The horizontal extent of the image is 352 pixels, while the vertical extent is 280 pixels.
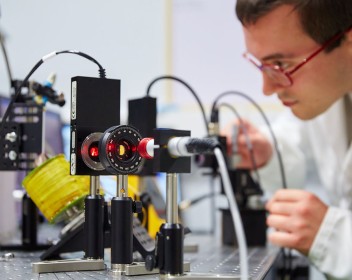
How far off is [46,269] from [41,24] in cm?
181

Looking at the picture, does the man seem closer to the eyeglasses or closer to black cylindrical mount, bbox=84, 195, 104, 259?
the eyeglasses

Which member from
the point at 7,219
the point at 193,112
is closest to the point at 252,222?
the point at 7,219

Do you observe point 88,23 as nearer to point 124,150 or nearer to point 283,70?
point 283,70

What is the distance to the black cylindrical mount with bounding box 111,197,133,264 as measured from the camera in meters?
0.82

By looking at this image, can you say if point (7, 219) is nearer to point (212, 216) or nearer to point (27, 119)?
point (27, 119)

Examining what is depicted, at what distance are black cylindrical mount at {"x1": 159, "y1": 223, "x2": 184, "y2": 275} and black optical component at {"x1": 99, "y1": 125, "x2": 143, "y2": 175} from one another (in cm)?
12

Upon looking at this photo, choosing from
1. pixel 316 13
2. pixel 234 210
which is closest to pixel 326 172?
pixel 316 13

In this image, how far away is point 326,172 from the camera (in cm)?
201

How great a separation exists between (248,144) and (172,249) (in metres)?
1.08

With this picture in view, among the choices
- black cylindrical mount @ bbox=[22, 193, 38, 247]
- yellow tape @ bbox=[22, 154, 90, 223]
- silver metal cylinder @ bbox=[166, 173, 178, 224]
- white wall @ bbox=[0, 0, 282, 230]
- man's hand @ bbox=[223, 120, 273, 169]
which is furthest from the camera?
white wall @ bbox=[0, 0, 282, 230]

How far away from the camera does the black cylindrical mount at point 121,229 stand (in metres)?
0.82

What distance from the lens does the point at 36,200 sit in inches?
42.8

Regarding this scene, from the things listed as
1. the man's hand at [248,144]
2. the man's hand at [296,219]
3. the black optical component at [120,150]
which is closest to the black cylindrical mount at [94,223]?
the black optical component at [120,150]

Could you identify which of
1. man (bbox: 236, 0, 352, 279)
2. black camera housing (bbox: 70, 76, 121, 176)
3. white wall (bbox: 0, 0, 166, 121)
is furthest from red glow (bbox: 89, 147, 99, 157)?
white wall (bbox: 0, 0, 166, 121)
